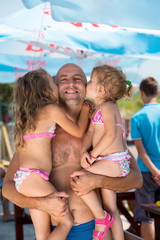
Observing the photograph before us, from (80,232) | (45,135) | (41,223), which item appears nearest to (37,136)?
(45,135)

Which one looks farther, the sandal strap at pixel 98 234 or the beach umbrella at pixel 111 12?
the sandal strap at pixel 98 234

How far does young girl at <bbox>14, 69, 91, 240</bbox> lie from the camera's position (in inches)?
89.5

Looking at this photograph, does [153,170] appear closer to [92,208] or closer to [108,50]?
[108,50]

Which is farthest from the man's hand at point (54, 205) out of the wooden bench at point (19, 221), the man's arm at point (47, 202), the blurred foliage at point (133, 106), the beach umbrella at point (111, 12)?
the blurred foliage at point (133, 106)

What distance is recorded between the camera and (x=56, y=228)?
2.25 metres

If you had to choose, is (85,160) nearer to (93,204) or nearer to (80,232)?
(93,204)

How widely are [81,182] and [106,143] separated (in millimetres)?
346

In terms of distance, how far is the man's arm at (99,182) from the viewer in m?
2.32

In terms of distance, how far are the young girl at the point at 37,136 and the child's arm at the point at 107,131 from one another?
0.76 feet

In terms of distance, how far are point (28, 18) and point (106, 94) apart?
2.04 m

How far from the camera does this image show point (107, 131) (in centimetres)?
245

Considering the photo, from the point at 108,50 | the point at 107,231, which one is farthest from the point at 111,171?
the point at 108,50

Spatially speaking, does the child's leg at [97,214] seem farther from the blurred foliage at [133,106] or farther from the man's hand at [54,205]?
the blurred foliage at [133,106]

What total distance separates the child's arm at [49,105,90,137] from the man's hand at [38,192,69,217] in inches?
19.4
